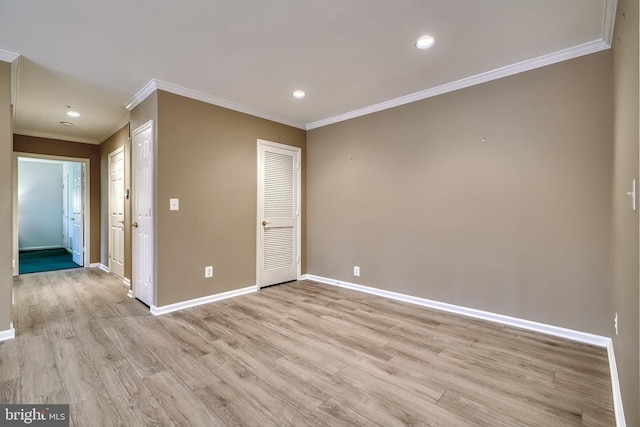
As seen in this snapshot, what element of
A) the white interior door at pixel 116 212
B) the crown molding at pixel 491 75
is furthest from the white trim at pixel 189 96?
the white interior door at pixel 116 212

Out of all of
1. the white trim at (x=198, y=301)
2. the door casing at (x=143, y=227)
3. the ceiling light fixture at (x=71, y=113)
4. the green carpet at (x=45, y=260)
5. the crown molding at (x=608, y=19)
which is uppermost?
the ceiling light fixture at (x=71, y=113)

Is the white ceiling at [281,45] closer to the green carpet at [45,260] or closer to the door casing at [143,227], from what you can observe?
the door casing at [143,227]

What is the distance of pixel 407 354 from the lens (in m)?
2.26

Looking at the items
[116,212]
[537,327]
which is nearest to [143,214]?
[116,212]

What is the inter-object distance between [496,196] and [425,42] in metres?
1.59

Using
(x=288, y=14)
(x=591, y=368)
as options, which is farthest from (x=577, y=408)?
(x=288, y=14)

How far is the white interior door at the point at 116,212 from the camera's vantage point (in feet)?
15.1

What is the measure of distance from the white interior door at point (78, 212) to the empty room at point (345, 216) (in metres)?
1.68

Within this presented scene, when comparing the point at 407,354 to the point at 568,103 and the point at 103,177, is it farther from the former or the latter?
the point at 103,177

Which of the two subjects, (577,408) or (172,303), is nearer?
(577,408)

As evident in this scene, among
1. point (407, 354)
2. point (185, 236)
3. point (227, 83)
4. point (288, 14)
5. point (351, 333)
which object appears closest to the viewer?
point (288, 14)

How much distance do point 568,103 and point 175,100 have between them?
3.84m

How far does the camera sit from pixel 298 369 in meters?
2.05

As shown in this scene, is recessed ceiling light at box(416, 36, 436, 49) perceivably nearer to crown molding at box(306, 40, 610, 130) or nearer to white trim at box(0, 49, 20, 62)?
crown molding at box(306, 40, 610, 130)
